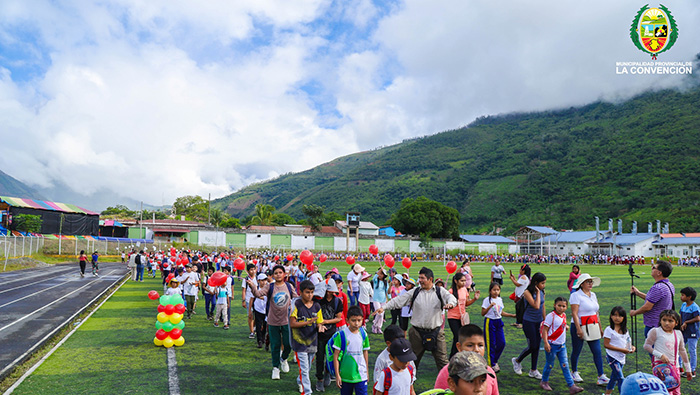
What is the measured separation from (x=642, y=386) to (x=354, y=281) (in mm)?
9499

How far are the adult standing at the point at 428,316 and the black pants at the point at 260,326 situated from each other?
3.99 m

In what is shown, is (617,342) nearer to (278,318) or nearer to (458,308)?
(458,308)

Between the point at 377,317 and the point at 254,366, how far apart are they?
13.6ft

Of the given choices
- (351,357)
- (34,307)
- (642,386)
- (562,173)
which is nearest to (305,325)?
(351,357)

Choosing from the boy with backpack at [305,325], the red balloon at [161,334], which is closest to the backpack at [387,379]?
the boy with backpack at [305,325]

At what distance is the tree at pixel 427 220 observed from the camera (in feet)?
254

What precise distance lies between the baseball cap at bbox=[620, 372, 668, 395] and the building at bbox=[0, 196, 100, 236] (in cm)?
5746

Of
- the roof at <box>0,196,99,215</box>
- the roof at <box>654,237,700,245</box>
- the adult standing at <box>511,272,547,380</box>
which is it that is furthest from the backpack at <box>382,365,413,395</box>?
the roof at <box>654,237,700,245</box>

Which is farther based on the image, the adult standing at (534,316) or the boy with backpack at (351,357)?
the adult standing at (534,316)

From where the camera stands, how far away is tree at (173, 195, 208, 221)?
111 metres

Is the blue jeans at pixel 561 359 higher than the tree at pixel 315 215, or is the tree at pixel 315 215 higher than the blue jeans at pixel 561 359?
the tree at pixel 315 215

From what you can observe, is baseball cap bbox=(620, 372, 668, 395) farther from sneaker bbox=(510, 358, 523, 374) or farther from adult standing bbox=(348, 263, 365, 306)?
adult standing bbox=(348, 263, 365, 306)

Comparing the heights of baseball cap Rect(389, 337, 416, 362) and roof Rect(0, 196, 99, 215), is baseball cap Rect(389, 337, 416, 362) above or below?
below

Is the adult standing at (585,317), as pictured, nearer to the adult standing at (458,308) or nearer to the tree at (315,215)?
the adult standing at (458,308)
